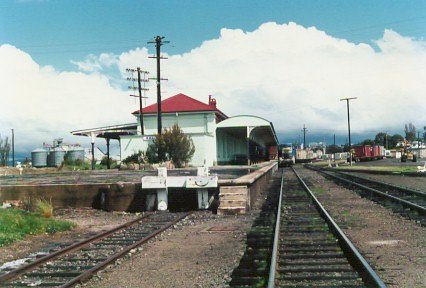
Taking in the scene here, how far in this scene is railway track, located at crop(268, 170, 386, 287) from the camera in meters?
6.06

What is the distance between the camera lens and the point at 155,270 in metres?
7.30

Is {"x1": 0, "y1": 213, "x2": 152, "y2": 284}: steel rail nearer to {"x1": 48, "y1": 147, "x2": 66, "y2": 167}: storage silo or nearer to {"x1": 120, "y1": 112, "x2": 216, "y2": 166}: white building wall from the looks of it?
{"x1": 120, "y1": 112, "x2": 216, "y2": 166}: white building wall

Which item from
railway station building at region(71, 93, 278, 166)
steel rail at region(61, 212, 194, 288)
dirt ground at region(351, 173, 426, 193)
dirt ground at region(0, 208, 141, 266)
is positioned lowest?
dirt ground at region(0, 208, 141, 266)

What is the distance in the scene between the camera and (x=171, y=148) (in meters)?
39.9

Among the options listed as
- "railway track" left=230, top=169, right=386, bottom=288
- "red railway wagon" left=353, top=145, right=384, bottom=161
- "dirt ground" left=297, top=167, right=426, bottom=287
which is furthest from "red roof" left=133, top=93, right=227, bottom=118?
"railway track" left=230, top=169, right=386, bottom=288

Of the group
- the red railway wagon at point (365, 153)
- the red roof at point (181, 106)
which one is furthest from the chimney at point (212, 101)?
the red railway wagon at point (365, 153)

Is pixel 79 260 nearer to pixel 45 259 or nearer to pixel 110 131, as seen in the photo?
pixel 45 259

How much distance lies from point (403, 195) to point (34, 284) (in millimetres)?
15211

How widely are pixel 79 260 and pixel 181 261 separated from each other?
5.28 ft

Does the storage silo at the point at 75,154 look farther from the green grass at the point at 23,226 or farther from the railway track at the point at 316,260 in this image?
the railway track at the point at 316,260

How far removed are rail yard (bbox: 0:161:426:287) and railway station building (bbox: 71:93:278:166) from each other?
31.6 meters

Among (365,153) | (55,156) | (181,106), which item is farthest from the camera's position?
(365,153)

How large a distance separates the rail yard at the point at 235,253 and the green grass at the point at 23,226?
1.39 feet

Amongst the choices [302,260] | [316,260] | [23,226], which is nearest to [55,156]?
[23,226]
